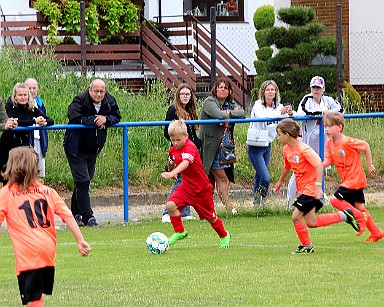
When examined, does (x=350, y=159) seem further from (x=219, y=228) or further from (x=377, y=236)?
(x=219, y=228)

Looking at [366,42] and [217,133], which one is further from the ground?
[366,42]

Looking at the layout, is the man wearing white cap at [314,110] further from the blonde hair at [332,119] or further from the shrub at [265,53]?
the shrub at [265,53]

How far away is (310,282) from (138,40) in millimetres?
15363

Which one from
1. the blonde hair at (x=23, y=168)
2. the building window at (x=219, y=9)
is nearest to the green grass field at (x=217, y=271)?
the blonde hair at (x=23, y=168)

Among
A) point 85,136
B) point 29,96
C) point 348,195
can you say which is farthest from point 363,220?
point 29,96

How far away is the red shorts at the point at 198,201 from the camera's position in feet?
41.1

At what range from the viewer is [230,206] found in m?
16.2

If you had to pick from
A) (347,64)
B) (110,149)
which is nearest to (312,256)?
(110,149)

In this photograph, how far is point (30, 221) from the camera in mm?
8125

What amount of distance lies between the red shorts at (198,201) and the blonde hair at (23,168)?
4.50 meters

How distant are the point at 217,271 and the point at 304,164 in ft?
6.52

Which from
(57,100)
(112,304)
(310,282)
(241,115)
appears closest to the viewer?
(112,304)

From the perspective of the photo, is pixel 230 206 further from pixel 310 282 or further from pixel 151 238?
pixel 310 282

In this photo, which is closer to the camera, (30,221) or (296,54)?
(30,221)
